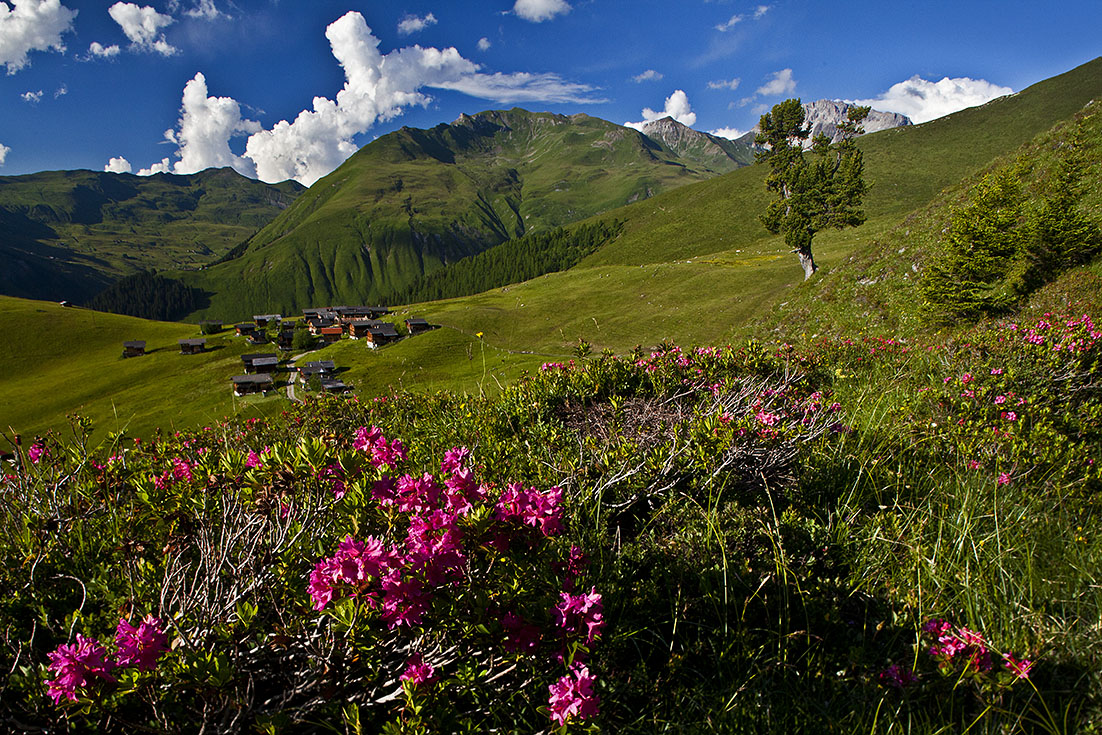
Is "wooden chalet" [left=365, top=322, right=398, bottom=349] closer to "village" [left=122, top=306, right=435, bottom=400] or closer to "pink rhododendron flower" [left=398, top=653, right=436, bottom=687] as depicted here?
"village" [left=122, top=306, right=435, bottom=400]

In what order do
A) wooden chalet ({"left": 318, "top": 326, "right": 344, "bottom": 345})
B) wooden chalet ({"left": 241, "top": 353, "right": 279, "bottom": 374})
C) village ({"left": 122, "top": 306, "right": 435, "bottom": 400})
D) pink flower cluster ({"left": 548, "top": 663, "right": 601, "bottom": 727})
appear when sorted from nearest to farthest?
pink flower cluster ({"left": 548, "top": 663, "right": 601, "bottom": 727}) < village ({"left": 122, "top": 306, "right": 435, "bottom": 400}) < wooden chalet ({"left": 241, "top": 353, "right": 279, "bottom": 374}) < wooden chalet ({"left": 318, "top": 326, "right": 344, "bottom": 345})

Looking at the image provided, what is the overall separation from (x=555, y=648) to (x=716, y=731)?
830 mm

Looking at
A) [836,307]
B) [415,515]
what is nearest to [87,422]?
[415,515]

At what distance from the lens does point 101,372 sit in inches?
3287

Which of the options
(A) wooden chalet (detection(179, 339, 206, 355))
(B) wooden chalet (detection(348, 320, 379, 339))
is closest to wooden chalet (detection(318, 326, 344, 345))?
(B) wooden chalet (detection(348, 320, 379, 339))

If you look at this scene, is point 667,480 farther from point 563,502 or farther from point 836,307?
point 836,307

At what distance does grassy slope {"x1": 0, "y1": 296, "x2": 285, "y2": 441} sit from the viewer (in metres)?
63.1

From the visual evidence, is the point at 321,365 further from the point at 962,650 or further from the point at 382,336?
the point at 962,650

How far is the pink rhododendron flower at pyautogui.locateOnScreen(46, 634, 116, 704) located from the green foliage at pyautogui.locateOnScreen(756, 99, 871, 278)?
4239 centimetres

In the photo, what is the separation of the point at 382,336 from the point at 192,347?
1710 inches

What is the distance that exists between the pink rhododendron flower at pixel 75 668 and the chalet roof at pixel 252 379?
249 ft

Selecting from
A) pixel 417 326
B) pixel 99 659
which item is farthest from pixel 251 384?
pixel 99 659

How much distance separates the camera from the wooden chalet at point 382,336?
84.6 m

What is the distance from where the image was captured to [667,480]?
3.76 metres
